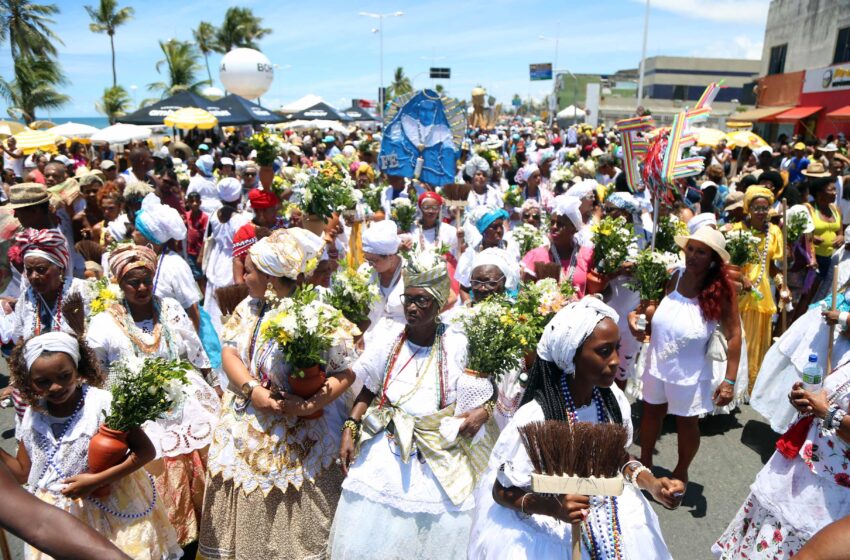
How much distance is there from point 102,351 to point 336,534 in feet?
7.03

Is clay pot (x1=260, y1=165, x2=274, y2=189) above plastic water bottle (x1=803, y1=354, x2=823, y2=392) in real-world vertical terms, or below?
above

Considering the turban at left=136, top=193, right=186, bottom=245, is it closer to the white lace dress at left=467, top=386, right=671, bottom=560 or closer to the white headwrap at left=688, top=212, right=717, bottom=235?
the white lace dress at left=467, top=386, right=671, bottom=560

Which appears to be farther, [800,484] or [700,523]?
[700,523]

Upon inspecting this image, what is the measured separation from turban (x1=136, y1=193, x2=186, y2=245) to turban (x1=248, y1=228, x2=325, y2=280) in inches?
78.2

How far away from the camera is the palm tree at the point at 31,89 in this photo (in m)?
38.9

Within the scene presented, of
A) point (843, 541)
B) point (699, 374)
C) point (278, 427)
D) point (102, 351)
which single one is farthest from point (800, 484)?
point (102, 351)

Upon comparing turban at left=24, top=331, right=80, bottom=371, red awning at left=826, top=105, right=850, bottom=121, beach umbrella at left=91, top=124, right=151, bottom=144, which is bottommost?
turban at left=24, top=331, right=80, bottom=371

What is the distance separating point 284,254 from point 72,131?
2315 cm

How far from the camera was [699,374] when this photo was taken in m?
4.54

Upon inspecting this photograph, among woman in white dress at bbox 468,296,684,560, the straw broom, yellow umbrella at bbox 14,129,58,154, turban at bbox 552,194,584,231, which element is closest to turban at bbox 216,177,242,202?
turban at bbox 552,194,584,231

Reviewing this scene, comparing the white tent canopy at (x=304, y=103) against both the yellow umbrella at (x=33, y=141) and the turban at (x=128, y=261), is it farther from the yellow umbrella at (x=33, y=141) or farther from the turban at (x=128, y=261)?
the turban at (x=128, y=261)

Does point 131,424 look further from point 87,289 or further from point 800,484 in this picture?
point 800,484

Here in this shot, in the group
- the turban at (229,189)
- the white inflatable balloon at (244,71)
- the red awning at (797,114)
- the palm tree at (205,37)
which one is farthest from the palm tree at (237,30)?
the turban at (229,189)

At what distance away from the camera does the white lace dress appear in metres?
2.49
